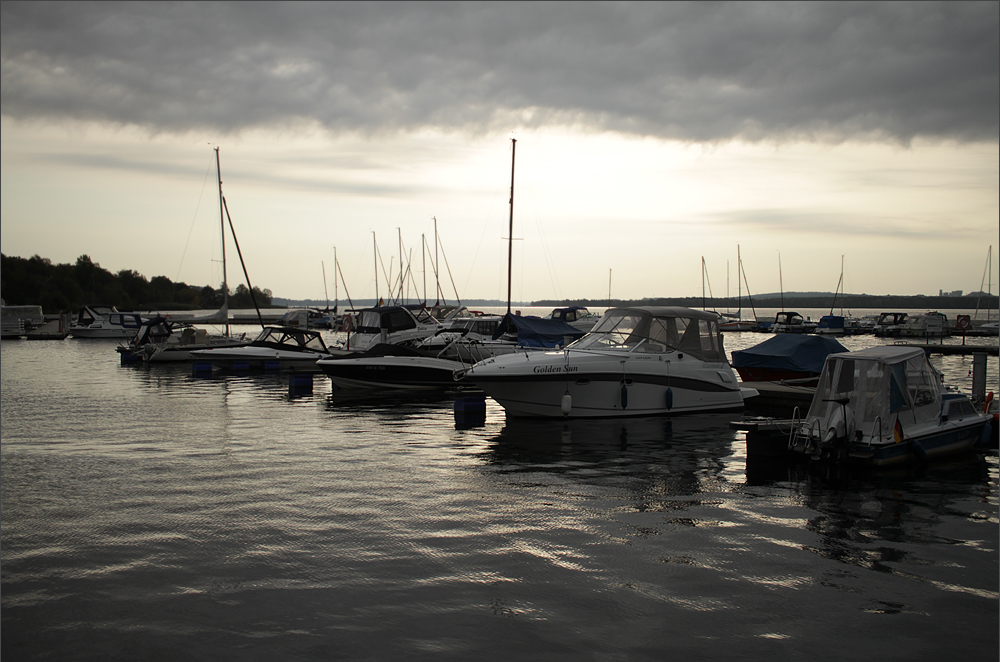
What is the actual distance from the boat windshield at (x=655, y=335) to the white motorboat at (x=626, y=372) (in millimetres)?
25

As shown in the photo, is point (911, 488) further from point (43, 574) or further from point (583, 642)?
point (43, 574)

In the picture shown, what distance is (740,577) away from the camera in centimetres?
692

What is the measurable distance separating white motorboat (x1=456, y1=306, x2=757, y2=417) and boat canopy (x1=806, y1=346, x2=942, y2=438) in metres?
5.26

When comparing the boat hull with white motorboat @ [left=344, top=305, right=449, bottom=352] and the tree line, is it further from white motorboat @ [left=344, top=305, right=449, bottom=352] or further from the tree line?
the tree line

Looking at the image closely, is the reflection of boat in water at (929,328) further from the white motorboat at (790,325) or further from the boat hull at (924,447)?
the boat hull at (924,447)

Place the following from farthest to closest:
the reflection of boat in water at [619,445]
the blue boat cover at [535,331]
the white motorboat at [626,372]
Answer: the blue boat cover at [535,331] < the white motorboat at [626,372] < the reflection of boat in water at [619,445]

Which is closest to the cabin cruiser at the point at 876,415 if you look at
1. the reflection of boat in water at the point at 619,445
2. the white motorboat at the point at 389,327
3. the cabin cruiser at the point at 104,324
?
the reflection of boat in water at the point at 619,445

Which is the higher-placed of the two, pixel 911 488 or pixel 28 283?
pixel 28 283

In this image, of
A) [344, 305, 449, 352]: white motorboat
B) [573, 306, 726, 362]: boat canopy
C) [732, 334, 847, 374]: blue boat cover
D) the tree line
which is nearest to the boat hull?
[573, 306, 726, 362]: boat canopy

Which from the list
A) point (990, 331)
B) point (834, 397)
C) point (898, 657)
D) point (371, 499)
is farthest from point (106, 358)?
point (990, 331)

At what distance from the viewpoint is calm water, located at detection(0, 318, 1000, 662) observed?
5668mm

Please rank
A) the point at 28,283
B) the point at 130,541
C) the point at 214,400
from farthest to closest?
the point at 28,283, the point at 214,400, the point at 130,541

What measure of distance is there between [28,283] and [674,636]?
373ft

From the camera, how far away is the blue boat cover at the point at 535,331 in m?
26.9
